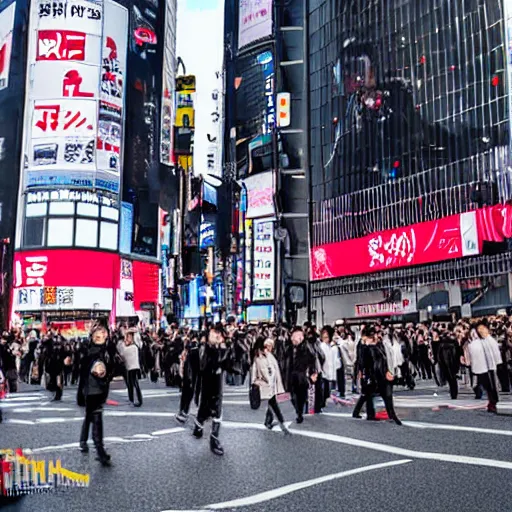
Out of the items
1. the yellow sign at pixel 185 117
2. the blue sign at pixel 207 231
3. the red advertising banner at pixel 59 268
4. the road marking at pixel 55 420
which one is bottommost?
the road marking at pixel 55 420

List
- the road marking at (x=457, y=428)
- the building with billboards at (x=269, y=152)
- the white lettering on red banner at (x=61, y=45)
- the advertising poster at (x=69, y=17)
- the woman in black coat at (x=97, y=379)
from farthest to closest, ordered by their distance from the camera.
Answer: the building with billboards at (x=269, y=152), the advertising poster at (x=69, y=17), the white lettering on red banner at (x=61, y=45), the road marking at (x=457, y=428), the woman in black coat at (x=97, y=379)

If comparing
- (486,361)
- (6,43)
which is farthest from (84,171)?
(486,361)

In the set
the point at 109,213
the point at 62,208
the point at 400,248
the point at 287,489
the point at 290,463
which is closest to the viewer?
the point at 287,489

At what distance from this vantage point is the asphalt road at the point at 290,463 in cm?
647

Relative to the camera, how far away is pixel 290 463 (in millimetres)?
8547

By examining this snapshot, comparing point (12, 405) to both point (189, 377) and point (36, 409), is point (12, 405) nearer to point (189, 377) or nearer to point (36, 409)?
point (36, 409)

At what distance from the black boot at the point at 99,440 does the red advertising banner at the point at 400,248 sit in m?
39.6

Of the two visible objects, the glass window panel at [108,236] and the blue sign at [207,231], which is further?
the blue sign at [207,231]

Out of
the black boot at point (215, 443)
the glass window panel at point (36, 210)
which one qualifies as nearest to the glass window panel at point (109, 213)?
the glass window panel at point (36, 210)

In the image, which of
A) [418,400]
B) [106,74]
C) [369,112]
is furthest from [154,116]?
[418,400]

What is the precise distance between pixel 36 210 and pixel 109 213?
5663 mm

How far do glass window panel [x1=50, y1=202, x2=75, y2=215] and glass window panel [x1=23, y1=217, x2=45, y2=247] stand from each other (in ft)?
3.57

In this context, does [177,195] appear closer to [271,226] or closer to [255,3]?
[271,226]

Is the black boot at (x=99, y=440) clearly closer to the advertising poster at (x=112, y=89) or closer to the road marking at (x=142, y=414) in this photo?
the road marking at (x=142, y=414)
